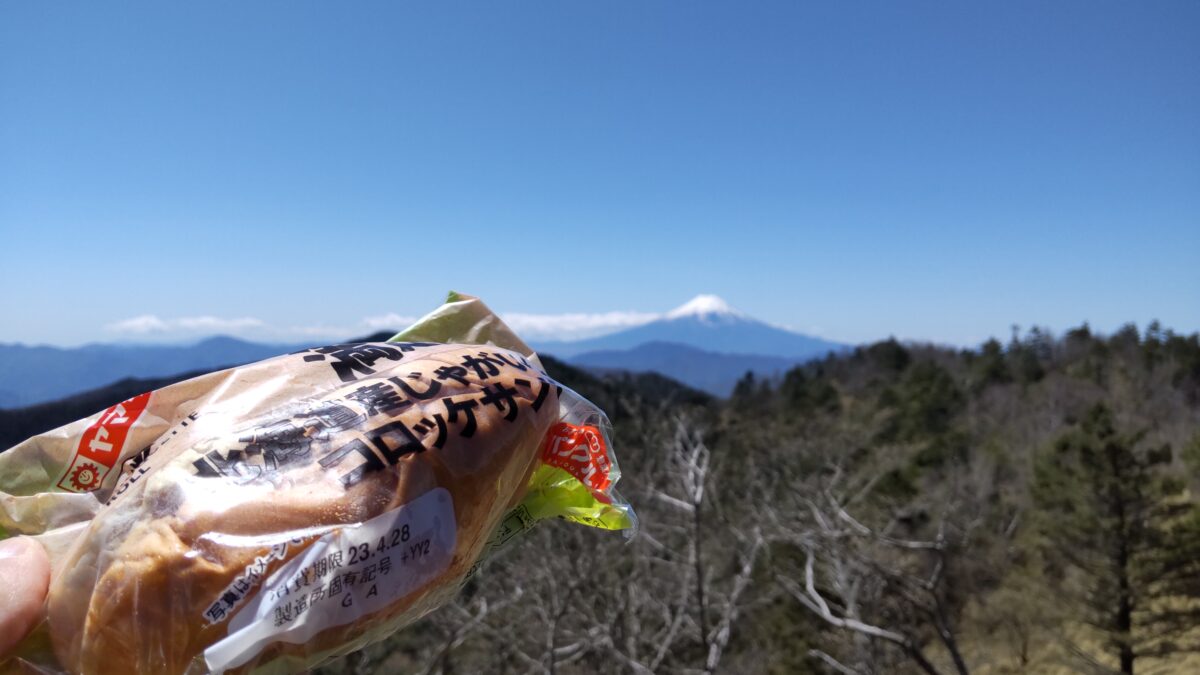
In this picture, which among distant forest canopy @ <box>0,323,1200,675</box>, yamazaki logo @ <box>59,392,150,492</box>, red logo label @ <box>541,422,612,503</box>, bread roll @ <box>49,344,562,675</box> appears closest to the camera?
bread roll @ <box>49,344,562,675</box>

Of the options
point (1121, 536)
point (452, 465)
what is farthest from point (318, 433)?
point (1121, 536)

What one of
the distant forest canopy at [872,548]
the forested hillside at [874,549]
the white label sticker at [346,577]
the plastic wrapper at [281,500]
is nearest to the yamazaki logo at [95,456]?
the plastic wrapper at [281,500]

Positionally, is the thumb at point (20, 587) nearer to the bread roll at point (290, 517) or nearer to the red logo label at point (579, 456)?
the bread roll at point (290, 517)

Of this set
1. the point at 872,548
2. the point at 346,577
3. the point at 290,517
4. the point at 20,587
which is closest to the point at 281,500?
the point at 290,517

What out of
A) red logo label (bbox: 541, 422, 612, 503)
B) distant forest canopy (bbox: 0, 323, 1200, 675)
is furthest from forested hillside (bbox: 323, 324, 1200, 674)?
red logo label (bbox: 541, 422, 612, 503)

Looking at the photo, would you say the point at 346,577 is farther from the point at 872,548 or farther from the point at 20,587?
the point at 872,548

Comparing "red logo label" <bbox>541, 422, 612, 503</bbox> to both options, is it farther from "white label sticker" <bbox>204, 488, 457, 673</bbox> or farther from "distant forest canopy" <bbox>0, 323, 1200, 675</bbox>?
"distant forest canopy" <bbox>0, 323, 1200, 675</bbox>
